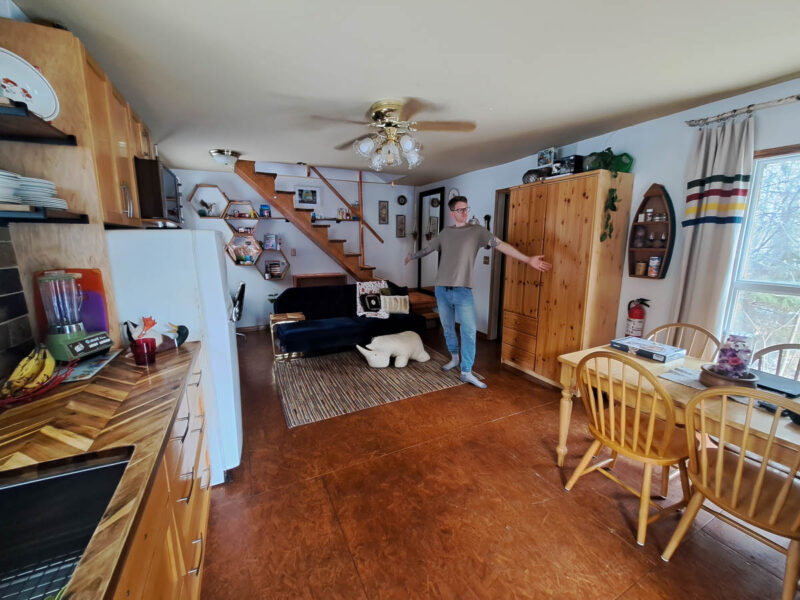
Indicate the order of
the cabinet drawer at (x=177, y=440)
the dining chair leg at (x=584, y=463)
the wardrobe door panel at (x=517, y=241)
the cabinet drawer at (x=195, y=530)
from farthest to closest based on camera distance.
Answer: the wardrobe door panel at (x=517, y=241)
the dining chair leg at (x=584, y=463)
the cabinet drawer at (x=195, y=530)
the cabinet drawer at (x=177, y=440)

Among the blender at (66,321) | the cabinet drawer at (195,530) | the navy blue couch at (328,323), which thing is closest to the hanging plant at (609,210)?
the navy blue couch at (328,323)

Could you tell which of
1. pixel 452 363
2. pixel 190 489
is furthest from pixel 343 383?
pixel 190 489

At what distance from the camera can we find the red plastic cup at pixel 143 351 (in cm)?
144

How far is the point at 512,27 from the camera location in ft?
4.90

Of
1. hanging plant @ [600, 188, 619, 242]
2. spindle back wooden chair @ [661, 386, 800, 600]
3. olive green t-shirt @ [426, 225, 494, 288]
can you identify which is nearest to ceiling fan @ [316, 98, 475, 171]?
olive green t-shirt @ [426, 225, 494, 288]

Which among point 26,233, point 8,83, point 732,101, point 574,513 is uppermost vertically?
point 732,101

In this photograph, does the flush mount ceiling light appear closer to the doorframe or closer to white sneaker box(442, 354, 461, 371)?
the doorframe

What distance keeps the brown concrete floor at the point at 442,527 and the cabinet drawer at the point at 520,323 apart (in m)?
1.07

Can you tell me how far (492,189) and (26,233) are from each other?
426cm

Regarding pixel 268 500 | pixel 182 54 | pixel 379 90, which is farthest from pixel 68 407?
pixel 379 90

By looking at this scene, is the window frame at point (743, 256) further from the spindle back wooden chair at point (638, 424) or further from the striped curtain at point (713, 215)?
the spindle back wooden chair at point (638, 424)

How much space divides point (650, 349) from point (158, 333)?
8.80 ft

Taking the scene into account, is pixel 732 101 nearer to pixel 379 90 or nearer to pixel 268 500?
pixel 379 90

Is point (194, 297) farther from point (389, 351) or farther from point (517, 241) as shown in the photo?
point (517, 241)
